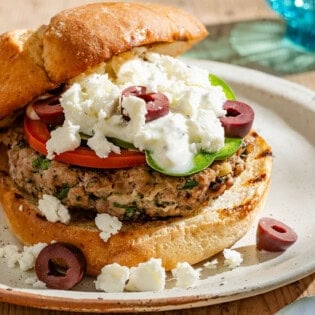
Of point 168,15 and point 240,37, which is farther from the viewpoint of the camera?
point 240,37

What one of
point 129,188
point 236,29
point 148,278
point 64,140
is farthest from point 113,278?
point 236,29

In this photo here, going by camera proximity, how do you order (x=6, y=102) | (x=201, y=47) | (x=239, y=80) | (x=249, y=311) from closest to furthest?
(x=249, y=311)
(x=6, y=102)
(x=239, y=80)
(x=201, y=47)

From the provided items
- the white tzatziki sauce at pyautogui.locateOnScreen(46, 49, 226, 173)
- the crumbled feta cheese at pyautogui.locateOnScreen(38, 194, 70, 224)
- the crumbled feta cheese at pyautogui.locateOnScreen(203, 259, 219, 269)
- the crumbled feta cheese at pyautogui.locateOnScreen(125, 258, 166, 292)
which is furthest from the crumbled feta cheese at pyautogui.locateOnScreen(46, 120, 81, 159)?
the crumbled feta cheese at pyautogui.locateOnScreen(203, 259, 219, 269)

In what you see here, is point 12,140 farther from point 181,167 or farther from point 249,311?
point 249,311

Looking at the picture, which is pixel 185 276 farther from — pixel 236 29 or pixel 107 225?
pixel 236 29

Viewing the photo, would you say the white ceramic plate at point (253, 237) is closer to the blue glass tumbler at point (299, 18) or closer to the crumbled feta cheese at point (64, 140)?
the crumbled feta cheese at point (64, 140)

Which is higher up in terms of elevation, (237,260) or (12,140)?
(12,140)

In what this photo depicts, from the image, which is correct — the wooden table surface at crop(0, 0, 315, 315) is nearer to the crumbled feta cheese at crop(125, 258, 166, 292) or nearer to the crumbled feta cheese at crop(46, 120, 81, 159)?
the crumbled feta cheese at crop(46, 120, 81, 159)

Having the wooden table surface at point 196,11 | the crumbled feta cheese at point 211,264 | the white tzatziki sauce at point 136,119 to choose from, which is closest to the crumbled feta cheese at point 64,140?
the white tzatziki sauce at point 136,119

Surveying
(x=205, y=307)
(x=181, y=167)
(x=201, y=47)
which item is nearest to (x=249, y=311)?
(x=205, y=307)
